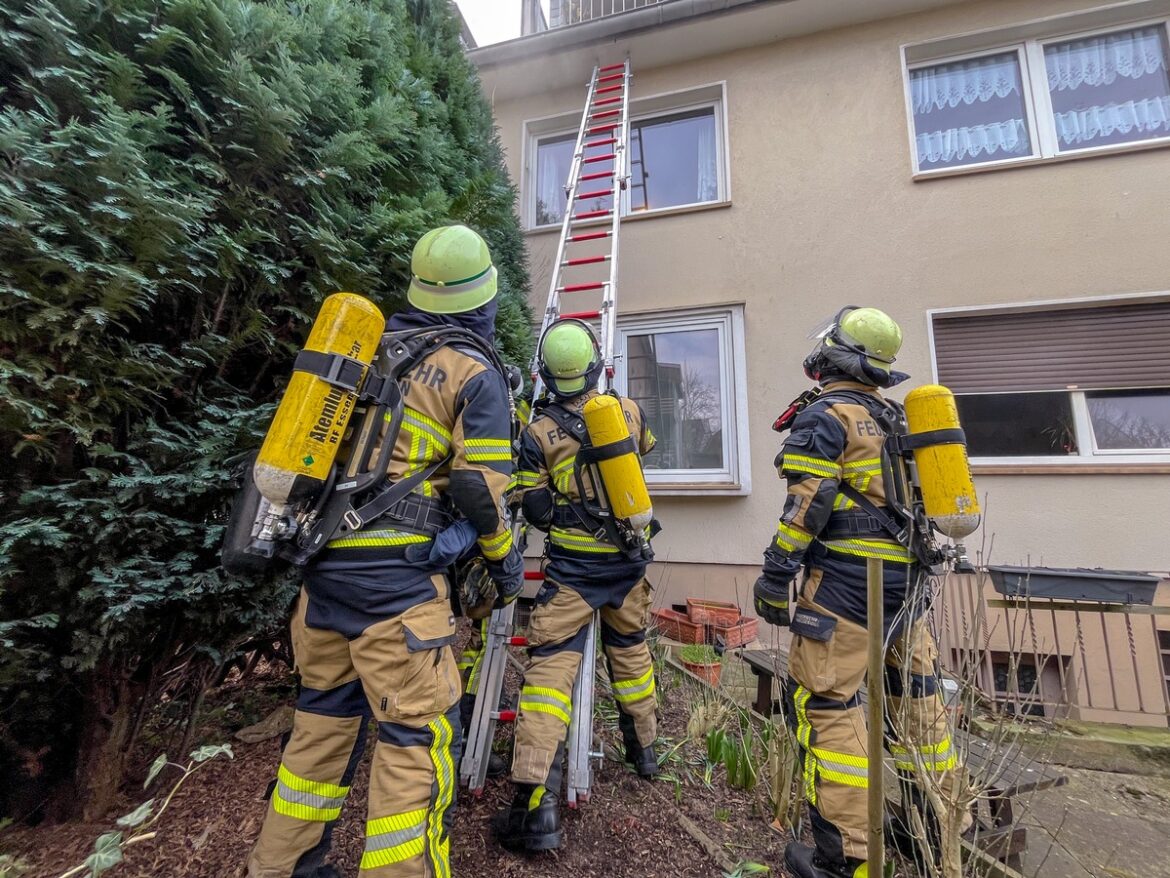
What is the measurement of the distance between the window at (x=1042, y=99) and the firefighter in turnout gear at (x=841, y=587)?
A: 12.4 feet

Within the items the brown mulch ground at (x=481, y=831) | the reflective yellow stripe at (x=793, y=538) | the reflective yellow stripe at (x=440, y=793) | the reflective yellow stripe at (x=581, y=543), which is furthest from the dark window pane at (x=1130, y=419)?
the reflective yellow stripe at (x=440, y=793)

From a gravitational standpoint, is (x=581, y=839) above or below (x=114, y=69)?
below

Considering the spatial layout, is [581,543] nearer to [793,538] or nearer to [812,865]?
[793,538]

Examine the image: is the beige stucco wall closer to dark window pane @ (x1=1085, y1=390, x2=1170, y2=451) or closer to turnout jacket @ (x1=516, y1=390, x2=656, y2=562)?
dark window pane @ (x1=1085, y1=390, x2=1170, y2=451)

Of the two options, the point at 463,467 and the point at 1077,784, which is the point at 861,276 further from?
the point at 463,467

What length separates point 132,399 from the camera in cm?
176

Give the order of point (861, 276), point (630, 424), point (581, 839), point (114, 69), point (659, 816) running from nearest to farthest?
point (114, 69) < point (581, 839) < point (659, 816) < point (630, 424) < point (861, 276)

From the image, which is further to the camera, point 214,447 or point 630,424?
point 630,424

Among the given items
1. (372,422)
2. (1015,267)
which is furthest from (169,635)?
(1015,267)

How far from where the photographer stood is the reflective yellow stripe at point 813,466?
7.41 ft

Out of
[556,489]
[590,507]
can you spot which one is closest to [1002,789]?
[590,507]

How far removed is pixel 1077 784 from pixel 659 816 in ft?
9.00

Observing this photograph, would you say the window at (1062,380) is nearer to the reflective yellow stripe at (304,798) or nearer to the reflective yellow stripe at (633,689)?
the reflective yellow stripe at (633,689)

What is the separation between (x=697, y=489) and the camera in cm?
461
